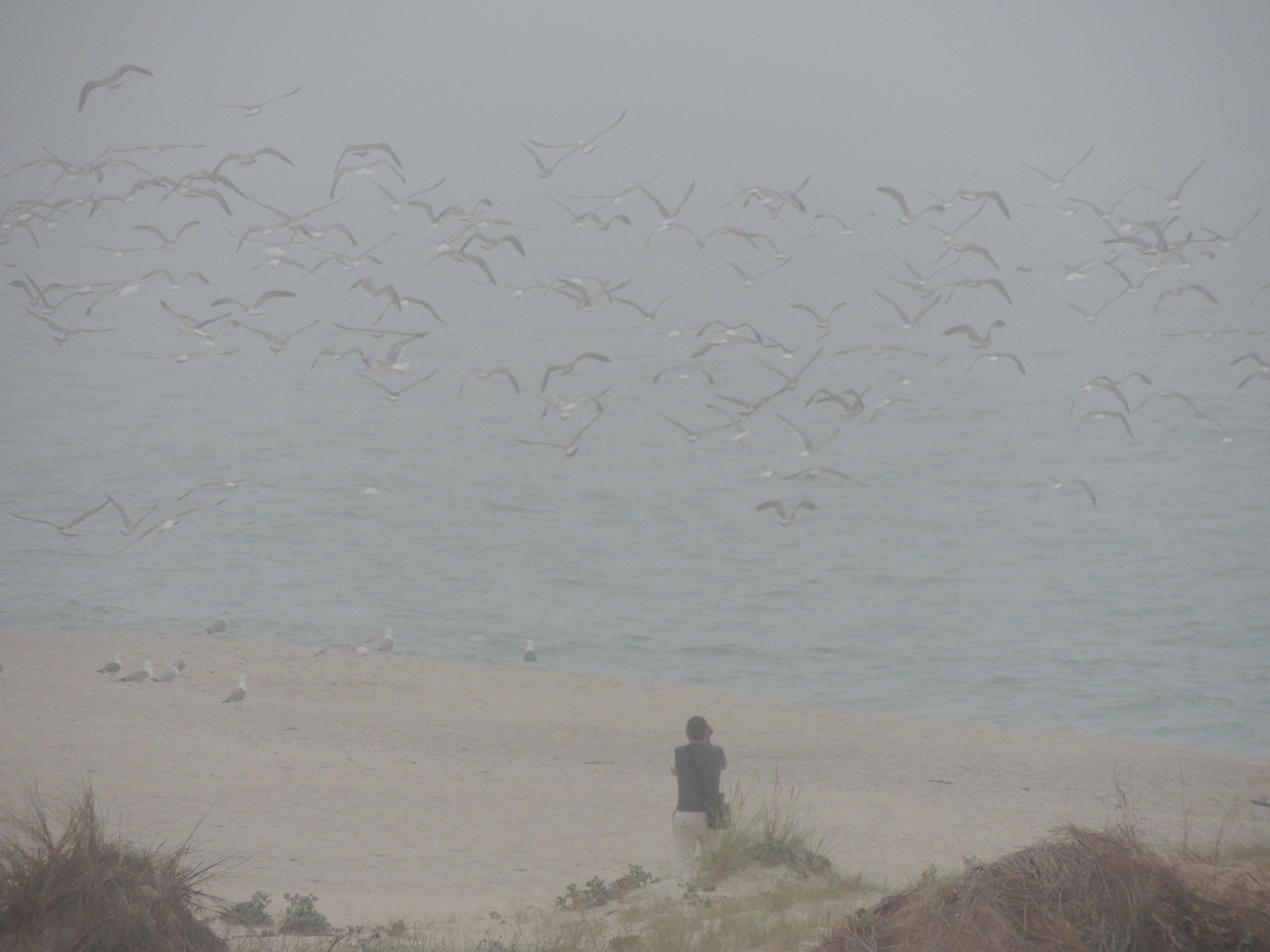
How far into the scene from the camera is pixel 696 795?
801cm

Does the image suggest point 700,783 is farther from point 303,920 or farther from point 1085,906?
point 1085,906

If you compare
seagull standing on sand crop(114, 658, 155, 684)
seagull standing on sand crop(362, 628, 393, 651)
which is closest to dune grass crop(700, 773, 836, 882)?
seagull standing on sand crop(114, 658, 155, 684)

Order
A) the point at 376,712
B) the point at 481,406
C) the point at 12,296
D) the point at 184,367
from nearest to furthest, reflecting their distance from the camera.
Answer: the point at 376,712, the point at 481,406, the point at 184,367, the point at 12,296

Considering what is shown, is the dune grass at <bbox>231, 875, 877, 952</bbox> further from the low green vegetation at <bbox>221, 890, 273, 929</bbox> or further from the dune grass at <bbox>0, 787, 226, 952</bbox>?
the dune grass at <bbox>0, 787, 226, 952</bbox>

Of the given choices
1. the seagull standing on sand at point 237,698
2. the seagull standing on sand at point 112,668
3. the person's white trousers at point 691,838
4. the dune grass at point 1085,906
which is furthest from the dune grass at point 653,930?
the seagull standing on sand at point 112,668

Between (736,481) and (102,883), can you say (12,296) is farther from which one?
(102,883)

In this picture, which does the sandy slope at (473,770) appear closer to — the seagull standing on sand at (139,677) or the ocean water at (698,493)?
the seagull standing on sand at (139,677)

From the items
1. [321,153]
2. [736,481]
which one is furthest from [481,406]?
[321,153]

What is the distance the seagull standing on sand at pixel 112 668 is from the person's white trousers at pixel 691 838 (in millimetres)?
12923

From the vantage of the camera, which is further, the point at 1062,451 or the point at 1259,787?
the point at 1062,451

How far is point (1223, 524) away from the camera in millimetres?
41500

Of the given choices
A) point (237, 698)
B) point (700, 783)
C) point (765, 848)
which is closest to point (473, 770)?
point (237, 698)

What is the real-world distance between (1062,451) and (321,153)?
90.5 m

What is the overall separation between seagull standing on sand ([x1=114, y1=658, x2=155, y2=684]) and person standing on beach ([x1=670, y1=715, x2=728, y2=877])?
12.0 meters
